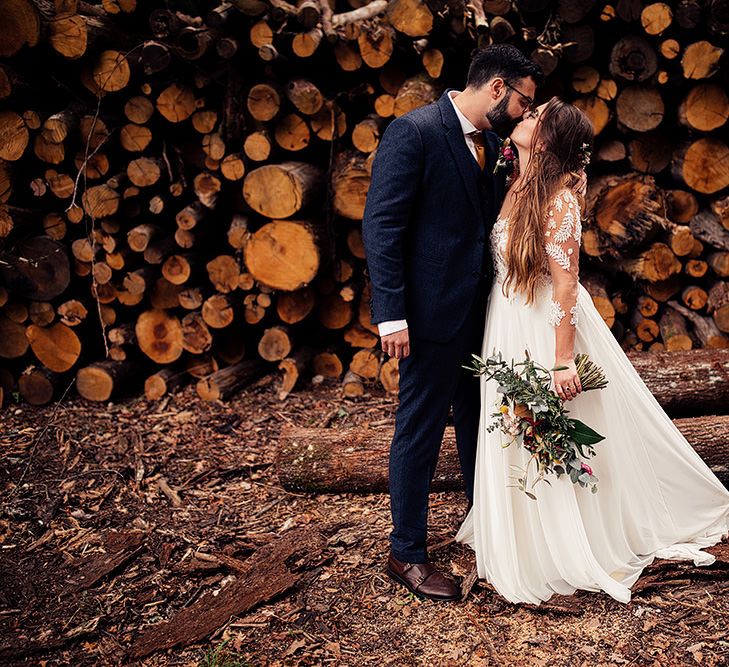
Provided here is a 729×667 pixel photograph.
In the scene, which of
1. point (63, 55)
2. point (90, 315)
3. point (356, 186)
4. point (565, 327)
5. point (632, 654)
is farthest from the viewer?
point (90, 315)

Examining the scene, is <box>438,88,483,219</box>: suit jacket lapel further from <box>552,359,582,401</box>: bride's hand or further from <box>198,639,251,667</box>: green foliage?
<box>198,639,251,667</box>: green foliage

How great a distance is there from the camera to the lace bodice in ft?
8.35

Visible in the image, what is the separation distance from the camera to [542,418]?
2.66 meters

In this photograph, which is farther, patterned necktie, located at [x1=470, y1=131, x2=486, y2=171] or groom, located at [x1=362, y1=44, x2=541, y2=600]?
patterned necktie, located at [x1=470, y1=131, x2=486, y2=171]

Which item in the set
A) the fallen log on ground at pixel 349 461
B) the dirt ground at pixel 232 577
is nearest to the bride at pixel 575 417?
the dirt ground at pixel 232 577

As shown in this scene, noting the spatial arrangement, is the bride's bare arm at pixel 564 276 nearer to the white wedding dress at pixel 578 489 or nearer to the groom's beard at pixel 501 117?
the white wedding dress at pixel 578 489

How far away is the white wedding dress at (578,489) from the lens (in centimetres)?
271

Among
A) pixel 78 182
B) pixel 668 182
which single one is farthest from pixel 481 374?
pixel 78 182

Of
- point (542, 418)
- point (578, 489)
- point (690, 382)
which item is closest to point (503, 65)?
point (542, 418)

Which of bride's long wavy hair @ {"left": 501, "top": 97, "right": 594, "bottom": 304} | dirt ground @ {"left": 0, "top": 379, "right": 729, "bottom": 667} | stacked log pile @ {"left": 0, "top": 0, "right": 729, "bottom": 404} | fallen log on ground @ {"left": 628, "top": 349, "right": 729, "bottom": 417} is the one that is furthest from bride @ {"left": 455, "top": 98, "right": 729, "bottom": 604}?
stacked log pile @ {"left": 0, "top": 0, "right": 729, "bottom": 404}

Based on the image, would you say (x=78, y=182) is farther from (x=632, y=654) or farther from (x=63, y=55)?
(x=632, y=654)

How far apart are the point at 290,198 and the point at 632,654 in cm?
293

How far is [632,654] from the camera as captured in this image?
2.39 meters

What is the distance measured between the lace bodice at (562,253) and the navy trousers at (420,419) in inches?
13.1
